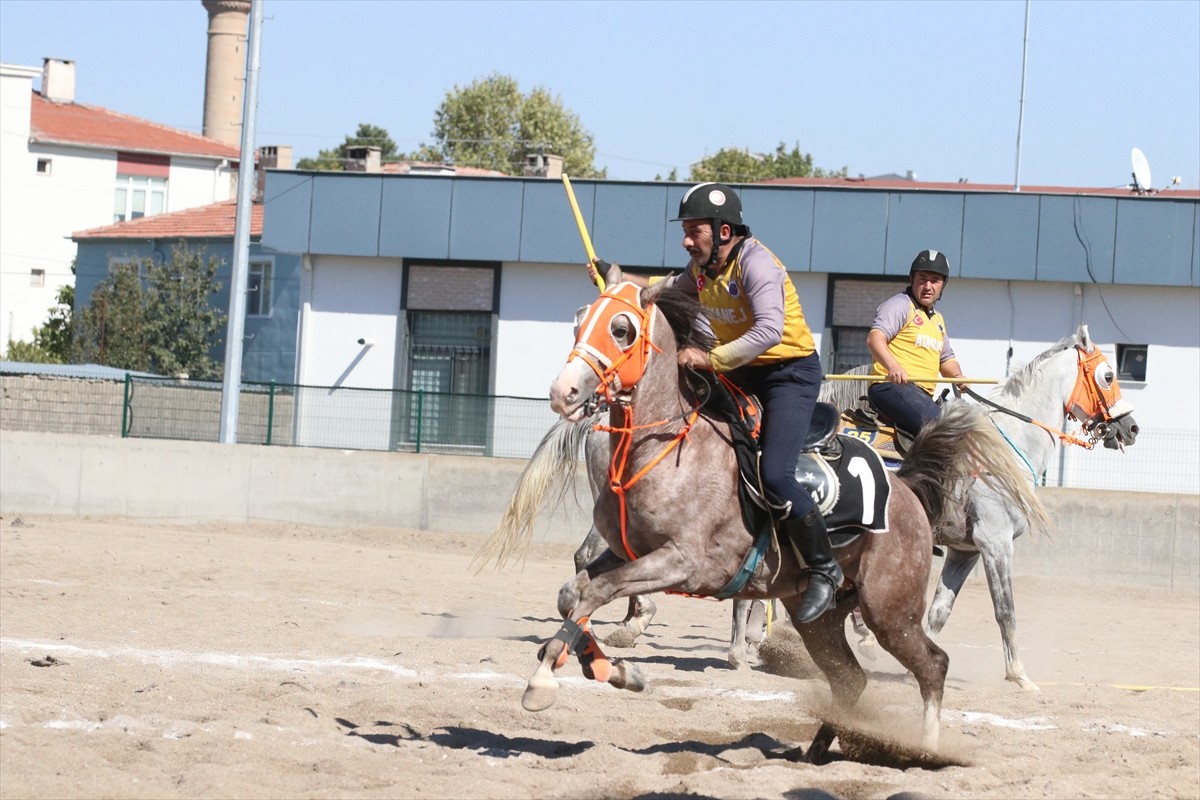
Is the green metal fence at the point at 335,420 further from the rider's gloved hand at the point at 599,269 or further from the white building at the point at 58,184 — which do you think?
the white building at the point at 58,184

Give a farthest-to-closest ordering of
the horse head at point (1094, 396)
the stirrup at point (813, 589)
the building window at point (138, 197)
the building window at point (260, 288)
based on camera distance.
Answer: the building window at point (138, 197) → the building window at point (260, 288) → the horse head at point (1094, 396) → the stirrup at point (813, 589)

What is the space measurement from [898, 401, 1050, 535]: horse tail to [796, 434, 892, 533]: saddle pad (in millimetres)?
550

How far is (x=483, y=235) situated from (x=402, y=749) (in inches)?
940

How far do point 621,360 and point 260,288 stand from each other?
33223mm

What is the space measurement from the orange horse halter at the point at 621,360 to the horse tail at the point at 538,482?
126 inches

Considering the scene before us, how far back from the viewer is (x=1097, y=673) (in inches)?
434

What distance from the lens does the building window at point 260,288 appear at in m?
37.8

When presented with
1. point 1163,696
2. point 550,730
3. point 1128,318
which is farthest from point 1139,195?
point 550,730

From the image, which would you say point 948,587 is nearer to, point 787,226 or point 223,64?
point 787,226

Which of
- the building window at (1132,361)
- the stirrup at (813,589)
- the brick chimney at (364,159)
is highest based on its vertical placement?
the brick chimney at (364,159)

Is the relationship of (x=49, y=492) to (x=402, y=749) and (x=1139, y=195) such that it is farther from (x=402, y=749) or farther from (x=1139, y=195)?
(x=1139, y=195)

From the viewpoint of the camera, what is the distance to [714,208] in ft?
21.5

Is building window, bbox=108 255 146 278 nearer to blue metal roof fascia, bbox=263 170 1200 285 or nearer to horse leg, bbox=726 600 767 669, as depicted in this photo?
blue metal roof fascia, bbox=263 170 1200 285

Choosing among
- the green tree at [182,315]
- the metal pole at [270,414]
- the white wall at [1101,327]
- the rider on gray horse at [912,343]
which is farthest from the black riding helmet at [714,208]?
the green tree at [182,315]
